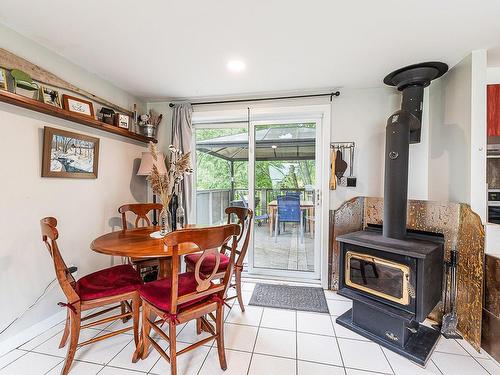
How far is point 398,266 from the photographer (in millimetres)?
1747

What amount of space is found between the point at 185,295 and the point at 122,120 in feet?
7.01

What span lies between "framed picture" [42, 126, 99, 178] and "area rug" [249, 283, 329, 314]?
84.5 inches

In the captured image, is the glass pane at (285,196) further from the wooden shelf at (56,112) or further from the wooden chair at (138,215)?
the wooden shelf at (56,112)

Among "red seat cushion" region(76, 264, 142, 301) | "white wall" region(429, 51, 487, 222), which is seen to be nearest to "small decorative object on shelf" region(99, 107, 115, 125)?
"red seat cushion" region(76, 264, 142, 301)

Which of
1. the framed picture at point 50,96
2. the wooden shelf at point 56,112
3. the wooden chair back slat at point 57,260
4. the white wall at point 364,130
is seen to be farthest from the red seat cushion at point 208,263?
the framed picture at point 50,96

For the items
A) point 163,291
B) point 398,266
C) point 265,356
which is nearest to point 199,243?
point 163,291

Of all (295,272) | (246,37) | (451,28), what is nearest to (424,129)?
(451,28)

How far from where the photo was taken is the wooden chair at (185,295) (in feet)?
4.24

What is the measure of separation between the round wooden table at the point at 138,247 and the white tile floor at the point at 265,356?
62cm

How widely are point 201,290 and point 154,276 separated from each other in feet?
4.88

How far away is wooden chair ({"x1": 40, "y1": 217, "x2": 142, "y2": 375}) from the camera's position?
4.61 ft

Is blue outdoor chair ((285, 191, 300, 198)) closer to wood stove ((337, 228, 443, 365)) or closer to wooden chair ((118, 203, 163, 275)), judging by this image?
wood stove ((337, 228, 443, 365))

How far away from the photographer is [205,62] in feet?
6.96

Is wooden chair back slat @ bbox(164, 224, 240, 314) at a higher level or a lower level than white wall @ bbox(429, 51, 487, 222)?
lower
